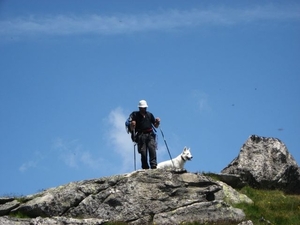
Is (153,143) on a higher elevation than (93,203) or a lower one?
higher

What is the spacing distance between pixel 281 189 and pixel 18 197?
534 inches

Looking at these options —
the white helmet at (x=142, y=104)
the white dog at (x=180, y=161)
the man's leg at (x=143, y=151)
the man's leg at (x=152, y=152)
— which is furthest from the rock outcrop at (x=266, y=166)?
the white helmet at (x=142, y=104)

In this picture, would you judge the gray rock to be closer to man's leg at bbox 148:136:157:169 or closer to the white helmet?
man's leg at bbox 148:136:157:169

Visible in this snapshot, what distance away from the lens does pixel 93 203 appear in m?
35.0

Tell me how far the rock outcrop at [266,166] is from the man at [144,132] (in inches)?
208

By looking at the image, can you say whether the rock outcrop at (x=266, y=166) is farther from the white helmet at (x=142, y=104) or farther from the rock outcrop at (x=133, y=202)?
the white helmet at (x=142, y=104)

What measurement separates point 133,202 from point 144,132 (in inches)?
163

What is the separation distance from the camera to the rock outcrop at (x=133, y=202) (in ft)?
111

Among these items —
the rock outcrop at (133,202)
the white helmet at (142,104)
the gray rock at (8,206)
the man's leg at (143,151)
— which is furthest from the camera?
the white helmet at (142,104)

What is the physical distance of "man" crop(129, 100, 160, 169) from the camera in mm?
37219

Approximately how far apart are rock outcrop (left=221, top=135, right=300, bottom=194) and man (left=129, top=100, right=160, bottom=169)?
5.29m

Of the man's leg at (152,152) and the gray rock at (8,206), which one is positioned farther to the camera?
the man's leg at (152,152)

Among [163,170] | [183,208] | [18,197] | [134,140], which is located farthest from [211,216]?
[18,197]

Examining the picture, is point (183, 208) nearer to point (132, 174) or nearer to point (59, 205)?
point (132, 174)
